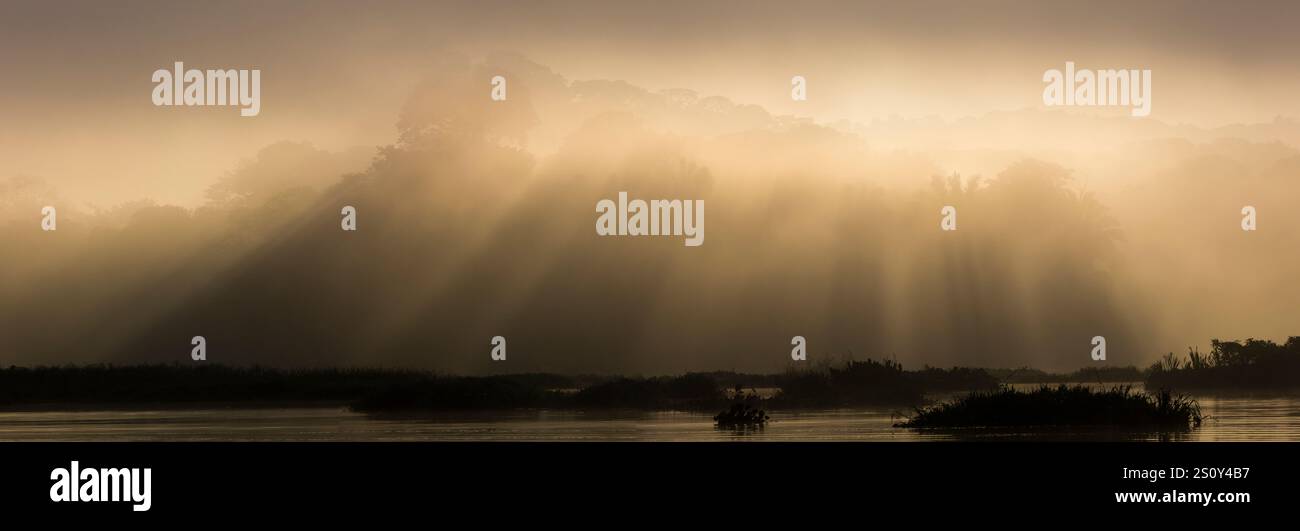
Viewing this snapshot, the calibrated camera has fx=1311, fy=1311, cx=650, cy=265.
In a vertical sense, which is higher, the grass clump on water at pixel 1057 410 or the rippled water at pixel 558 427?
the grass clump on water at pixel 1057 410

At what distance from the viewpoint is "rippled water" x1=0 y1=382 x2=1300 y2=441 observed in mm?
25219

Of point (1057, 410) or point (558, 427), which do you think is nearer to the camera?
point (1057, 410)

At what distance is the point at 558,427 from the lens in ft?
96.1

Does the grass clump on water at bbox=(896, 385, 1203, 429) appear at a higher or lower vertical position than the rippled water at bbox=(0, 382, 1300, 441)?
higher

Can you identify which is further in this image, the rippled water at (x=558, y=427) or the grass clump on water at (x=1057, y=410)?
the grass clump on water at (x=1057, y=410)

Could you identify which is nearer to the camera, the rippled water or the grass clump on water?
the rippled water

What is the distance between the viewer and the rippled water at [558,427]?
82.7ft

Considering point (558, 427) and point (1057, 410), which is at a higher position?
point (1057, 410)
